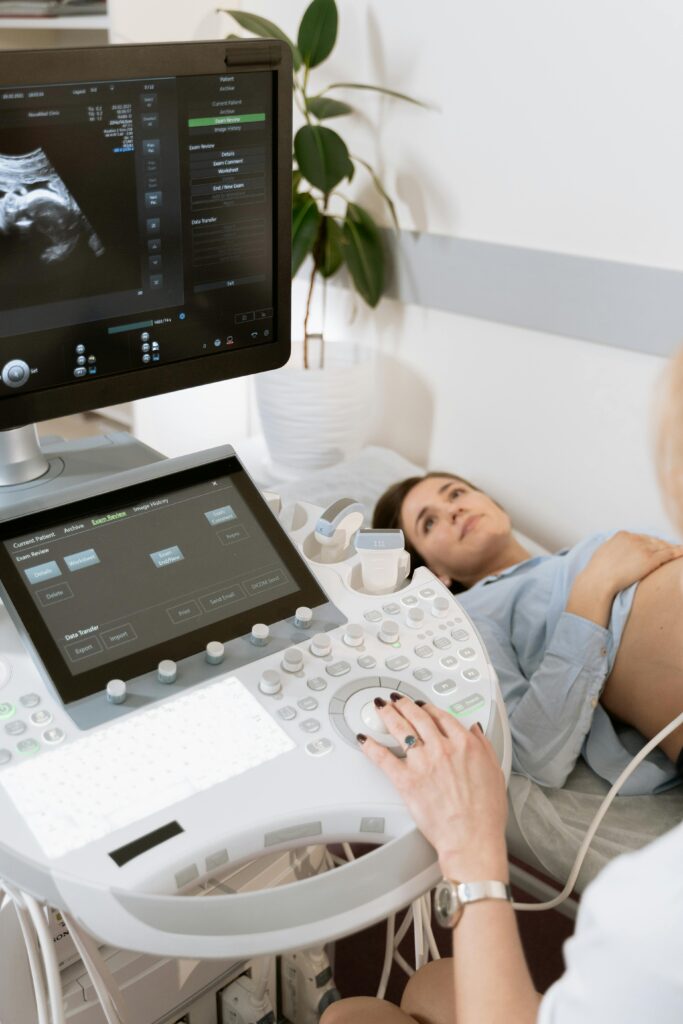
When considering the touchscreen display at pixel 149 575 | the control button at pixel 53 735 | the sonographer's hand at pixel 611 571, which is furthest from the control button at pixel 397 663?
the sonographer's hand at pixel 611 571

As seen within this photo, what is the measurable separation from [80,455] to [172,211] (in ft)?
1.02

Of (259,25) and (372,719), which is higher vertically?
(259,25)

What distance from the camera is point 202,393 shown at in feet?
9.23

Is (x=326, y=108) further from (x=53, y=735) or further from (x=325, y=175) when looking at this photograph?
(x=53, y=735)

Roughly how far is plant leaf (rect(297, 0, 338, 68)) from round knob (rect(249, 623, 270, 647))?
156 cm

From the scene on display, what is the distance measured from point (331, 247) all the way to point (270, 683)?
1577 mm

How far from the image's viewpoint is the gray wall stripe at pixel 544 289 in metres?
1.85

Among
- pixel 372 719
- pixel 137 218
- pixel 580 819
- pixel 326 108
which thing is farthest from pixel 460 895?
pixel 326 108

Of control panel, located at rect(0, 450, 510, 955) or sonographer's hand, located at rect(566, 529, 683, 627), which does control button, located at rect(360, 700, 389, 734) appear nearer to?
control panel, located at rect(0, 450, 510, 955)

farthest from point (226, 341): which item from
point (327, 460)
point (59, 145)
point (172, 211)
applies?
point (327, 460)

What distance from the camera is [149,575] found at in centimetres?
97

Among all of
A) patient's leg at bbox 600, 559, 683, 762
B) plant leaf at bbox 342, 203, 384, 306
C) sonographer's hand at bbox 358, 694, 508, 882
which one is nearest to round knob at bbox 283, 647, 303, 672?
sonographer's hand at bbox 358, 694, 508, 882

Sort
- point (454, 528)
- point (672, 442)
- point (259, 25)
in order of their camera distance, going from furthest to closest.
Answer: point (259, 25) < point (454, 528) < point (672, 442)

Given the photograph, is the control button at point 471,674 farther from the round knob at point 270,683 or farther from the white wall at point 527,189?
the white wall at point 527,189
